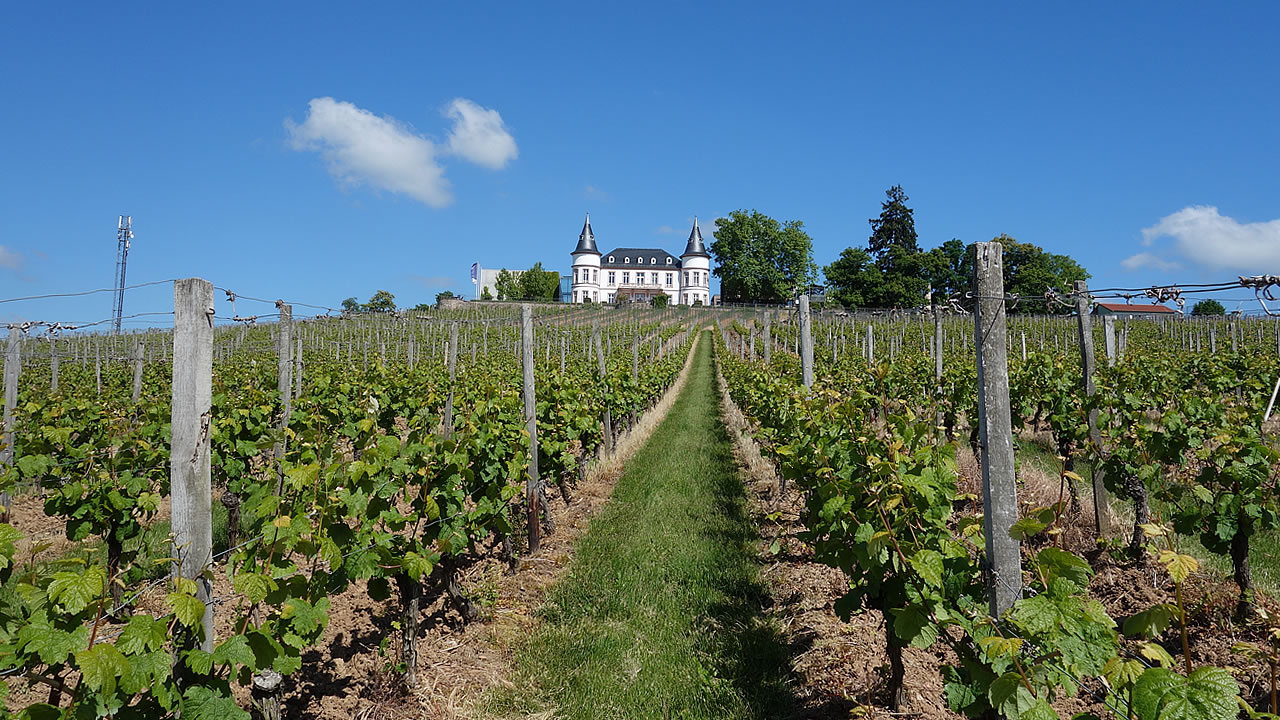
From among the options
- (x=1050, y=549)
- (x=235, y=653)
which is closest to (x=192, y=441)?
(x=235, y=653)

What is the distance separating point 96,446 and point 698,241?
8913 centimetres

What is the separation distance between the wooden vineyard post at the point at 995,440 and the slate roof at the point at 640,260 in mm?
89577

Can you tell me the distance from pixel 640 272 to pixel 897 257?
126ft

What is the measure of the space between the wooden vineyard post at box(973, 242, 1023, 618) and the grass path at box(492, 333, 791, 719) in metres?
1.37

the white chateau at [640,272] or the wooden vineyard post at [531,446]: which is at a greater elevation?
the white chateau at [640,272]

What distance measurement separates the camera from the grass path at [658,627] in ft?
11.7

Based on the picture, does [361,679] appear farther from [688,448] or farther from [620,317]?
[620,317]

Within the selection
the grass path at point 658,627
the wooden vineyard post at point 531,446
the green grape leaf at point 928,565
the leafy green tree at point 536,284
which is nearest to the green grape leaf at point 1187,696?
the green grape leaf at point 928,565

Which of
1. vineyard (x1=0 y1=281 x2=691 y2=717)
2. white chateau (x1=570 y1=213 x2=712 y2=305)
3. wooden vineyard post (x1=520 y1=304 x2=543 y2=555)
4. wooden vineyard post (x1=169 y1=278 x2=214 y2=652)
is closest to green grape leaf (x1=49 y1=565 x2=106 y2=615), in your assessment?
vineyard (x1=0 y1=281 x2=691 y2=717)

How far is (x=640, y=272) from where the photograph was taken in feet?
300

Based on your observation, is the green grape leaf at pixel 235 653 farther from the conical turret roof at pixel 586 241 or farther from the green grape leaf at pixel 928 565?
the conical turret roof at pixel 586 241

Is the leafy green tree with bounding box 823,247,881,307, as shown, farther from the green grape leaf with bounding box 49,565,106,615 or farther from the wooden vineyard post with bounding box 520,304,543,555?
the green grape leaf with bounding box 49,565,106,615

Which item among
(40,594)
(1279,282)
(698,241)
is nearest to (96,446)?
(40,594)

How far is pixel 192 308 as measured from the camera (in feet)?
9.31
